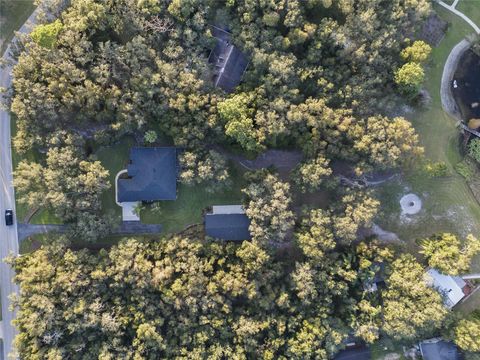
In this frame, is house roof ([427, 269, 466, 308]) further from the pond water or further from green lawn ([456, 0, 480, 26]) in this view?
green lawn ([456, 0, 480, 26])

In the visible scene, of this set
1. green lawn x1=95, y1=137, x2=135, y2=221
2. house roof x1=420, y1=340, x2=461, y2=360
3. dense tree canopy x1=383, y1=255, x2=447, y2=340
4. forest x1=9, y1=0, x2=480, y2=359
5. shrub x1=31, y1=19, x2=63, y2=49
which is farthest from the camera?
house roof x1=420, y1=340, x2=461, y2=360

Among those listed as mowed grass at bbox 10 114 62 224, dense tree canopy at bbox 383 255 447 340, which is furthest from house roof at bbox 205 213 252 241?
mowed grass at bbox 10 114 62 224

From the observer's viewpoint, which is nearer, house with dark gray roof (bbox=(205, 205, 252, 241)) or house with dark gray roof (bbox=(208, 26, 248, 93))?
house with dark gray roof (bbox=(208, 26, 248, 93))

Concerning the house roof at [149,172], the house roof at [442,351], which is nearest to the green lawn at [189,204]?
the house roof at [149,172]

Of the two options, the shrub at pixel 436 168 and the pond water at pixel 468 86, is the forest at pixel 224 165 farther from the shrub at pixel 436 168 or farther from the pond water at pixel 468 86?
the pond water at pixel 468 86

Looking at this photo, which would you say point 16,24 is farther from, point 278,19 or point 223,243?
point 223,243

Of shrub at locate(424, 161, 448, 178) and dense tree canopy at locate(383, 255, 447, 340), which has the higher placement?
shrub at locate(424, 161, 448, 178)

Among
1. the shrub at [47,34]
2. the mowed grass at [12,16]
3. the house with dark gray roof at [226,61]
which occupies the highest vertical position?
the house with dark gray roof at [226,61]
